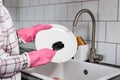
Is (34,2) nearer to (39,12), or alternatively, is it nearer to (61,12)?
A: (39,12)

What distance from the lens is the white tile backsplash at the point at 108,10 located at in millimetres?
950

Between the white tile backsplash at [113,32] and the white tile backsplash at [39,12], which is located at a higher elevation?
the white tile backsplash at [39,12]

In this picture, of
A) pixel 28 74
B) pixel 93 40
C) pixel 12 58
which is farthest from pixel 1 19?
pixel 93 40

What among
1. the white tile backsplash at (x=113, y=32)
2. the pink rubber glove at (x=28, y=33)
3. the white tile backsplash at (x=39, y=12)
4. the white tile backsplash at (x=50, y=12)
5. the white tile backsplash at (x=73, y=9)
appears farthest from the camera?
the white tile backsplash at (x=39, y=12)

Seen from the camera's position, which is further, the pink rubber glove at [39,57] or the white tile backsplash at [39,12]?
the white tile backsplash at [39,12]

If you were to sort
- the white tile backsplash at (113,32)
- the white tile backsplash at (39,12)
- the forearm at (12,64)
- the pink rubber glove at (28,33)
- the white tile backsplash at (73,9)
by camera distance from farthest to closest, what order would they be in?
1. the white tile backsplash at (39,12)
2. the white tile backsplash at (73,9)
3. the white tile backsplash at (113,32)
4. the pink rubber glove at (28,33)
5. the forearm at (12,64)

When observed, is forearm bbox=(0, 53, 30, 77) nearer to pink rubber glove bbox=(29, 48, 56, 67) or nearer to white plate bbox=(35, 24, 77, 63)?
pink rubber glove bbox=(29, 48, 56, 67)

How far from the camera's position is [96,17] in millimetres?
1036

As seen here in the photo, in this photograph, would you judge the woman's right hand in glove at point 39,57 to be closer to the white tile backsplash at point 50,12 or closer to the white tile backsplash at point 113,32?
the white tile backsplash at point 113,32

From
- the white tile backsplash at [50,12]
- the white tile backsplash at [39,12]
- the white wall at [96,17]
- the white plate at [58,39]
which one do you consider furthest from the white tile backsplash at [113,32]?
the white tile backsplash at [39,12]

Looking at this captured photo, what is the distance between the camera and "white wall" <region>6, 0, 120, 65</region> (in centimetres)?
96


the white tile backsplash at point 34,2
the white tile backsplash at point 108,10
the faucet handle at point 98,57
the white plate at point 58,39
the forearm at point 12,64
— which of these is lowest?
the faucet handle at point 98,57

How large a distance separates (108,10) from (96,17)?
9cm

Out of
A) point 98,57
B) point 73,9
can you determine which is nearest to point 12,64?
point 98,57
